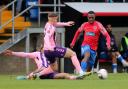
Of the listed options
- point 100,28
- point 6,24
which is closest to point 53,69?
point 100,28

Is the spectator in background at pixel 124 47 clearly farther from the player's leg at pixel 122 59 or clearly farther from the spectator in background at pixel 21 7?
the spectator in background at pixel 21 7

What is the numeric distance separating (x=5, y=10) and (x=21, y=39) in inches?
63.4

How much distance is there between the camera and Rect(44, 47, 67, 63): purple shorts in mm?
16516

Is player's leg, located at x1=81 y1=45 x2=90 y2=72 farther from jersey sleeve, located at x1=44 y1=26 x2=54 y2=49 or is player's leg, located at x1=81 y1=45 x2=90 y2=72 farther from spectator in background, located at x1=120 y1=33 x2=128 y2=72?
spectator in background, located at x1=120 y1=33 x2=128 y2=72

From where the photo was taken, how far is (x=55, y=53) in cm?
1664

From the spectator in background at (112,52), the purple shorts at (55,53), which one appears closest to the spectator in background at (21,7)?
the spectator in background at (112,52)

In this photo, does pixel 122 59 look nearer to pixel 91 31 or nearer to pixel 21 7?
pixel 21 7

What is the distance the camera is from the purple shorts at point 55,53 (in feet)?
54.2

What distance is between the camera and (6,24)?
2427cm

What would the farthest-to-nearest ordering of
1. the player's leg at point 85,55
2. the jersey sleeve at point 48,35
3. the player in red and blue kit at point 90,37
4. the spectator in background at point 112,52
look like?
the spectator in background at point 112,52, the player in red and blue kit at point 90,37, the player's leg at point 85,55, the jersey sleeve at point 48,35

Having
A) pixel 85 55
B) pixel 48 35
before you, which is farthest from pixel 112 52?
pixel 48 35

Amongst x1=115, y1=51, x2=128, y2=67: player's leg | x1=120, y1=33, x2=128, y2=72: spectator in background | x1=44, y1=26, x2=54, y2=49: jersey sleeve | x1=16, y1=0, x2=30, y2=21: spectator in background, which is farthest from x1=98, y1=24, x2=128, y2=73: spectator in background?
x1=44, y1=26, x2=54, y2=49: jersey sleeve

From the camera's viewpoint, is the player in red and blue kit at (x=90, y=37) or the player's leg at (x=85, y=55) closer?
the player's leg at (x=85, y=55)

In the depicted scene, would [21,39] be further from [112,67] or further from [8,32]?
[112,67]
